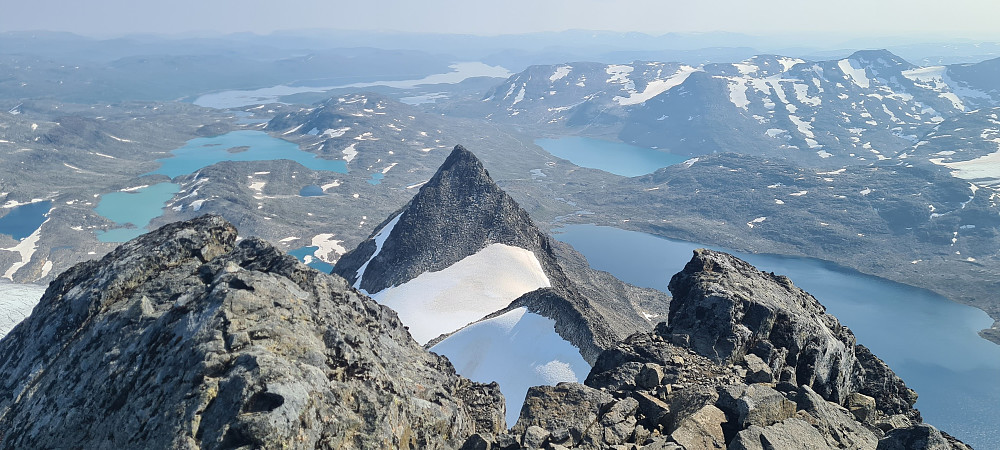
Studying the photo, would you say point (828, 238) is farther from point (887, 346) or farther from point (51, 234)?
point (51, 234)

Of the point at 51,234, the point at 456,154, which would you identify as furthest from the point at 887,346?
the point at 51,234

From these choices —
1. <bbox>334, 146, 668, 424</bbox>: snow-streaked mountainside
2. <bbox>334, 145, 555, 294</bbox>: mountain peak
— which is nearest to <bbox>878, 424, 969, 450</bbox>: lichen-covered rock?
<bbox>334, 146, 668, 424</bbox>: snow-streaked mountainside

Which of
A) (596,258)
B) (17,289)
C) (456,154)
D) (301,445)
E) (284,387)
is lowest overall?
(596,258)

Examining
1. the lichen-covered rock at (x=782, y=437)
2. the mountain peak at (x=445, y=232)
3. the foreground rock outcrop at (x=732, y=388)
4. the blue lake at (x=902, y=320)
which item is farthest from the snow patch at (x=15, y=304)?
the blue lake at (x=902, y=320)

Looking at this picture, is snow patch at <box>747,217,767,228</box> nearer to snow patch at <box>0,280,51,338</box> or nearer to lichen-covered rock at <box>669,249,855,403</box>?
lichen-covered rock at <box>669,249,855,403</box>

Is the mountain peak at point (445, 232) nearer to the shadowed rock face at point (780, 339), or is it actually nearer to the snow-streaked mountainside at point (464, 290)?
the snow-streaked mountainside at point (464, 290)

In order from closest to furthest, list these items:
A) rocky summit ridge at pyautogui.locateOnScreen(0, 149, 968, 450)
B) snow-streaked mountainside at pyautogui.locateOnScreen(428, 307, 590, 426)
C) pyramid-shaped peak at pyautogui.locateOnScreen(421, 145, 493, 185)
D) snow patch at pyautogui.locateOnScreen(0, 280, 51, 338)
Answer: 1. rocky summit ridge at pyautogui.locateOnScreen(0, 149, 968, 450)
2. snow-streaked mountainside at pyautogui.locateOnScreen(428, 307, 590, 426)
3. snow patch at pyautogui.locateOnScreen(0, 280, 51, 338)
4. pyramid-shaped peak at pyautogui.locateOnScreen(421, 145, 493, 185)
